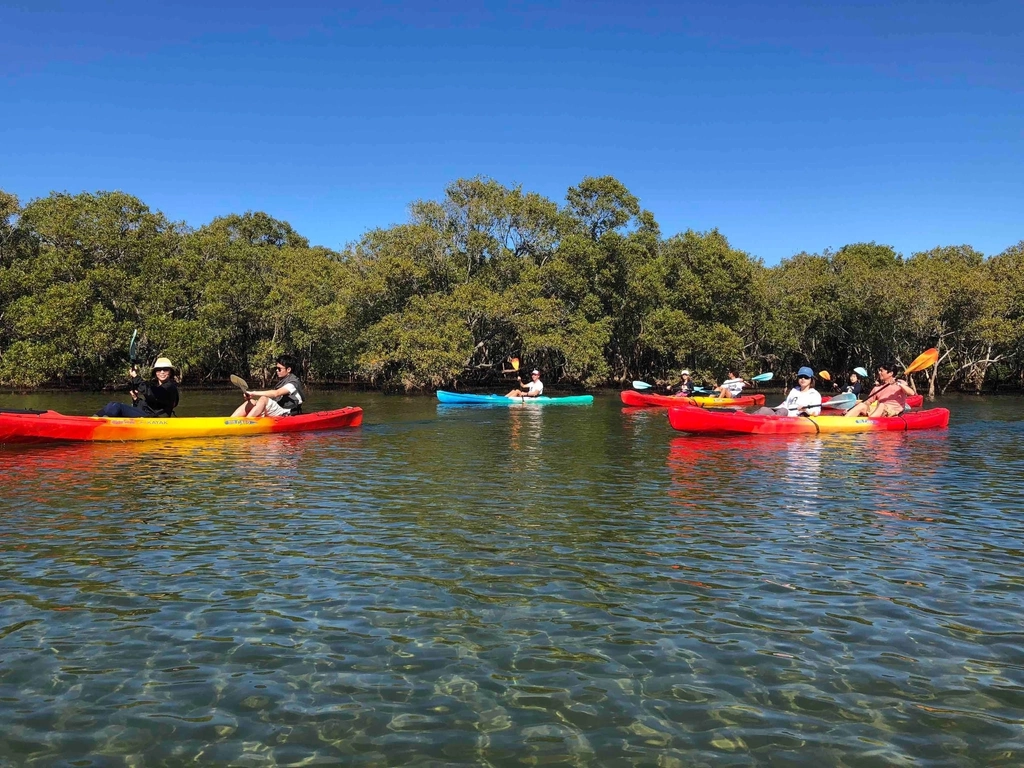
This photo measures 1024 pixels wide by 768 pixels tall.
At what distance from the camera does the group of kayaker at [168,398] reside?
13.3 m

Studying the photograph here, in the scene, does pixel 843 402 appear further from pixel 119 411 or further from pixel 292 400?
pixel 119 411

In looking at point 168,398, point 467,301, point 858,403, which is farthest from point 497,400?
point 168,398

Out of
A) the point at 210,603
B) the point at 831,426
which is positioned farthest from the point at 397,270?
the point at 210,603

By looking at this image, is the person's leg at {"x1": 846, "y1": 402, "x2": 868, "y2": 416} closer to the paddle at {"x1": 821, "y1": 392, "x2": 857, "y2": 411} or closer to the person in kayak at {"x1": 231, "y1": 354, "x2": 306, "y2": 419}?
the paddle at {"x1": 821, "y1": 392, "x2": 857, "y2": 411}

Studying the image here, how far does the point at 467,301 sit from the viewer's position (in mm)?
34219

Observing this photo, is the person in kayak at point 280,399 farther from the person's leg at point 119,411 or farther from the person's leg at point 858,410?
the person's leg at point 858,410

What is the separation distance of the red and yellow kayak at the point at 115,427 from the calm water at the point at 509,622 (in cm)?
276

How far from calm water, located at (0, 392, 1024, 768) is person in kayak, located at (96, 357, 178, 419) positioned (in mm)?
3303

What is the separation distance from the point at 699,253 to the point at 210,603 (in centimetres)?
3520

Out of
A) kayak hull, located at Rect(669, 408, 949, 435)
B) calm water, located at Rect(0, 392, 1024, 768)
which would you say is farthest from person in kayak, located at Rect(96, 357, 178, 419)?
kayak hull, located at Rect(669, 408, 949, 435)

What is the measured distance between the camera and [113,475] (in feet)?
33.3

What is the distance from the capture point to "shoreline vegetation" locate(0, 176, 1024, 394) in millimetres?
31375

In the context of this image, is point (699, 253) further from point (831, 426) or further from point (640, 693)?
point (640, 693)

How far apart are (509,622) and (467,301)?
29931 millimetres
